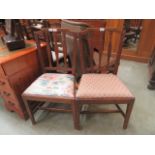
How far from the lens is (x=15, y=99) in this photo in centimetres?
138

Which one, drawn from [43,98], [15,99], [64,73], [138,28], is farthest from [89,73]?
[138,28]

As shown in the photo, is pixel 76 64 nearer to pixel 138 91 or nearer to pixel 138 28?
pixel 138 91

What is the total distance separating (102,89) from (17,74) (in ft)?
2.77

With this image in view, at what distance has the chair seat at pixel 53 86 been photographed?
3.97ft

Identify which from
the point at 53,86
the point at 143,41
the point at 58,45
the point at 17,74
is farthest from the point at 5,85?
the point at 143,41

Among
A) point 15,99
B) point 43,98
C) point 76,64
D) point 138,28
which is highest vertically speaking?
point 138,28

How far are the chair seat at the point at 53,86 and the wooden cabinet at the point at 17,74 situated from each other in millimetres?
165

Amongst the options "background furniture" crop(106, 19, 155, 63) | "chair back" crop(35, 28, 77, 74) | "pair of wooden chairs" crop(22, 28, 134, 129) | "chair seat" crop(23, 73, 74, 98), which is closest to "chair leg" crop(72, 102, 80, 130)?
"pair of wooden chairs" crop(22, 28, 134, 129)

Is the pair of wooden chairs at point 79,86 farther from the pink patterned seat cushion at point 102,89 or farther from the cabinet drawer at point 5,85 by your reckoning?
the cabinet drawer at point 5,85

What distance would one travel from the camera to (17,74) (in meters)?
1.31

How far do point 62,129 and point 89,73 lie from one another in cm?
68

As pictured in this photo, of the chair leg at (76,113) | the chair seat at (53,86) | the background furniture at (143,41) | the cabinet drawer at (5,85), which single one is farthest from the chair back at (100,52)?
the background furniture at (143,41)

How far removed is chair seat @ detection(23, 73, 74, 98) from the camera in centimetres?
121

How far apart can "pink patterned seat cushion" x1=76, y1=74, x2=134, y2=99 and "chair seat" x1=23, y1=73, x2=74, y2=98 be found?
12 cm
